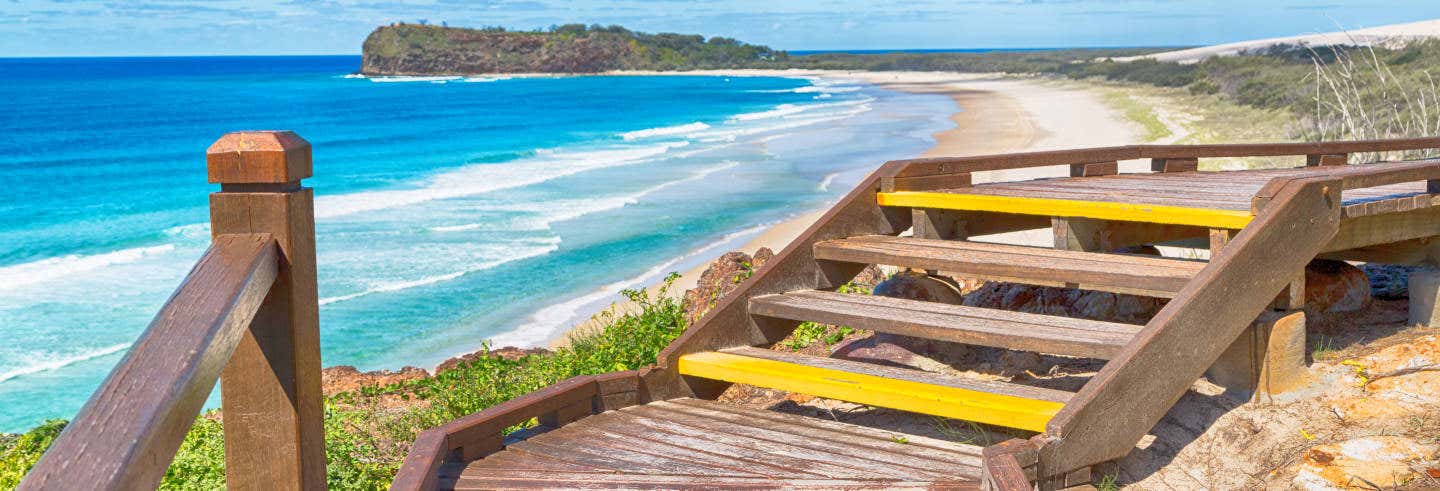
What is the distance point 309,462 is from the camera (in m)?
2.69

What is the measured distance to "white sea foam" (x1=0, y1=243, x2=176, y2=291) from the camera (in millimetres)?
18469

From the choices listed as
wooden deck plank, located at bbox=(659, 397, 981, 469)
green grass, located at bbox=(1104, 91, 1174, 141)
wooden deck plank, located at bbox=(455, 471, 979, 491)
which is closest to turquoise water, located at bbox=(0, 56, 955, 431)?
green grass, located at bbox=(1104, 91, 1174, 141)

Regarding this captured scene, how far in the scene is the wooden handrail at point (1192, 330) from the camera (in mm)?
3496

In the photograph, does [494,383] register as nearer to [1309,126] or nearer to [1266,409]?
[1266,409]

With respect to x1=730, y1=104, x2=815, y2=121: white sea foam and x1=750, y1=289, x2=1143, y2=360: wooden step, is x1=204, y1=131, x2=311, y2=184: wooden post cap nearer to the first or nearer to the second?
x1=750, y1=289, x2=1143, y2=360: wooden step

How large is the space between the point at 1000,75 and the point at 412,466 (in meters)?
102

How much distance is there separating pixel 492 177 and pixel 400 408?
79.1 feet

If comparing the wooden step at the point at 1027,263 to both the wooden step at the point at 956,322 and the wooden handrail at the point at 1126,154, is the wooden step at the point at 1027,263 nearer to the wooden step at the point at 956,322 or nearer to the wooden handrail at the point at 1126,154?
the wooden step at the point at 956,322

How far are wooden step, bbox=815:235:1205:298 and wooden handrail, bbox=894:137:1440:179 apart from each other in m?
0.45

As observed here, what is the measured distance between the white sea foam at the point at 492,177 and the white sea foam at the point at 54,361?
1082 cm

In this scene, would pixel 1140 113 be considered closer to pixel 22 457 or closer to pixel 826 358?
pixel 826 358

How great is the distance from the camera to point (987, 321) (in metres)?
4.52

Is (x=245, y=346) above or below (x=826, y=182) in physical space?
above

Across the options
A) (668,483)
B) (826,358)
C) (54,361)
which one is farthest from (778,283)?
(54,361)
